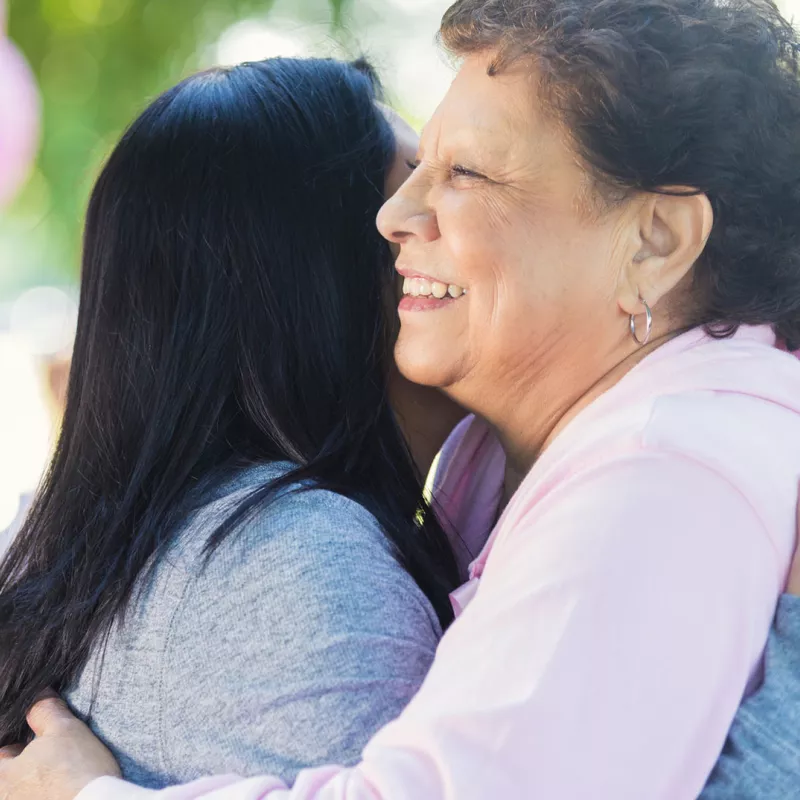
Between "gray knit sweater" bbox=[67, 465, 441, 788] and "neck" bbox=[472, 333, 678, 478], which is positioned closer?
"gray knit sweater" bbox=[67, 465, 441, 788]

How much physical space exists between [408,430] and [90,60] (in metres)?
4.04

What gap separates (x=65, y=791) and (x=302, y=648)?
1.16 ft

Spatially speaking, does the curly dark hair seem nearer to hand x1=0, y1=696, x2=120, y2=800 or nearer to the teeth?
the teeth

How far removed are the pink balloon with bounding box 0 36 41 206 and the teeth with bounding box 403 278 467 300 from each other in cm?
303

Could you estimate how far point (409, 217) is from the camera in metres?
1.52

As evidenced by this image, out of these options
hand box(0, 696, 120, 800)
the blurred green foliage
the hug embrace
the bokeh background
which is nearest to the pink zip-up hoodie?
the hug embrace

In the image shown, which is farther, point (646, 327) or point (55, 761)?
point (646, 327)

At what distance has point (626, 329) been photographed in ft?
4.74

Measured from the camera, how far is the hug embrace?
40.6 inches

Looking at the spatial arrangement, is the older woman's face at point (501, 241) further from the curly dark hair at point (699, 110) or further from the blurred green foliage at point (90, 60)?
the blurred green foliage at point (90, 60)

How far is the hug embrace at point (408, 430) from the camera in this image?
103cm

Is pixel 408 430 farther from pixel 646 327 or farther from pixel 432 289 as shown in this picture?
pixel 646 327

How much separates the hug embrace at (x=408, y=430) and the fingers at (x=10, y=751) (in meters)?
0.02

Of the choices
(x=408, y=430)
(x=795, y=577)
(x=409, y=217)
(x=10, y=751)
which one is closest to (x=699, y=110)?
(x=409, y=217)
